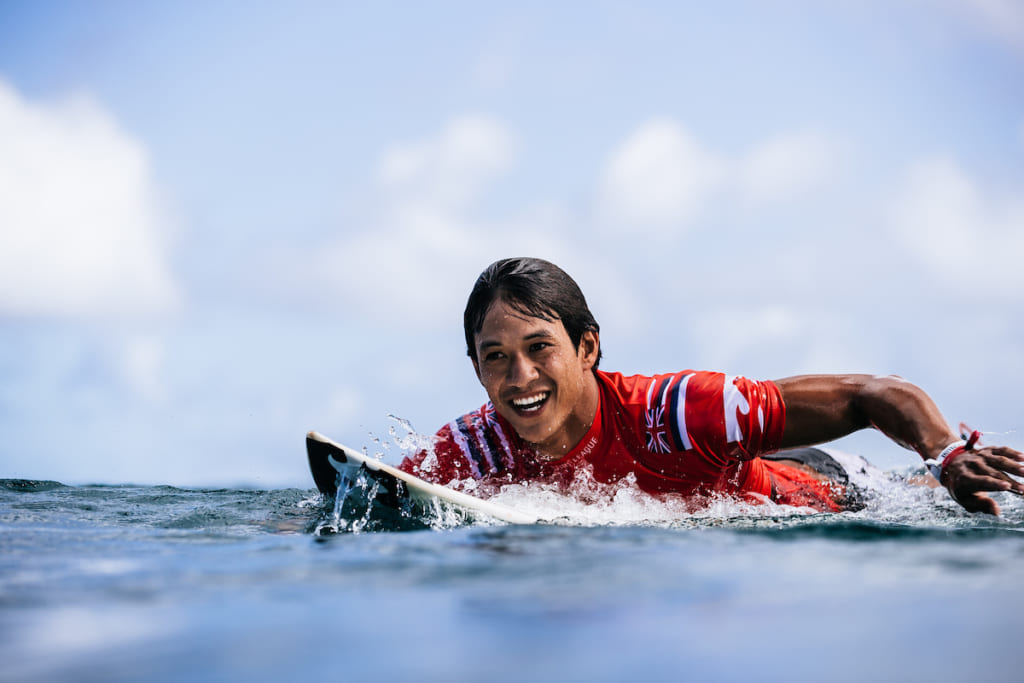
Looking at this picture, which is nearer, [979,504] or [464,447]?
[979,504]

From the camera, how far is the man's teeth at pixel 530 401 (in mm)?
4461

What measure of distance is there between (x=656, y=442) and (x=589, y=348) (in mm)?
677

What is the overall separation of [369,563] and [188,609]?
0.64m

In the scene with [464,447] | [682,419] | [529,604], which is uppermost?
[682,419]

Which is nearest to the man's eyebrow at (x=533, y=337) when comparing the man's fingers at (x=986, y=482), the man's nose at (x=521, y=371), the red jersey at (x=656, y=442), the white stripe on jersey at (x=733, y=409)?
the man's nose at (x=521, y=371)

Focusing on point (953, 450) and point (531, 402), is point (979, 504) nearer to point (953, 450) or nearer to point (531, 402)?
point (953, 450)

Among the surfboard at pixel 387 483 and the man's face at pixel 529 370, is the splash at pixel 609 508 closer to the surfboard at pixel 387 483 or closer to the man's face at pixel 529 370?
the surfboard at pixel 387 483

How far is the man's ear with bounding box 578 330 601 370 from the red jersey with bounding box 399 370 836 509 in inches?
4.2

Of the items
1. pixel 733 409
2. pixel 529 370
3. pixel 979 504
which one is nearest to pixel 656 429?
pixel 733 409

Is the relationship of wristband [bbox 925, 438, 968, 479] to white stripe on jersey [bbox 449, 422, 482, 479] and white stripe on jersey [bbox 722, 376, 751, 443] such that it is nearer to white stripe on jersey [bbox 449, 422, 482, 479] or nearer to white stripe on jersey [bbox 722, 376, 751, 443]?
white stripe on jersey [bbox 722, 376, 751, 443]

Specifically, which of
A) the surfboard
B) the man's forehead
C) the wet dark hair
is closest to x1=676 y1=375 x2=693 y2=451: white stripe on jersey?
the wet dark hair

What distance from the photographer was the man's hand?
3.59 m

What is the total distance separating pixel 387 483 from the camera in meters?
4.18

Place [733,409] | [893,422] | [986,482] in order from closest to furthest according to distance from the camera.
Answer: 1. [986,482]
2. [893,422]
3. [733,409]
